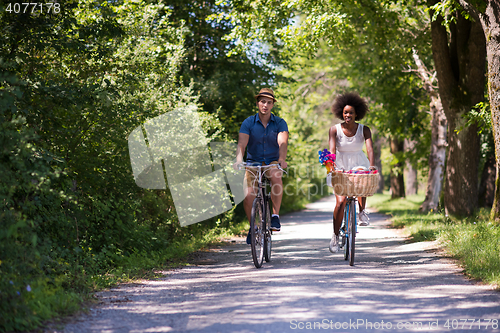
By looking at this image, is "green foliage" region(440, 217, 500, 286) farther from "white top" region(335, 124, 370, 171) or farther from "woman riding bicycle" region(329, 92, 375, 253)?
"white top" region(335, 124, 370, 171)

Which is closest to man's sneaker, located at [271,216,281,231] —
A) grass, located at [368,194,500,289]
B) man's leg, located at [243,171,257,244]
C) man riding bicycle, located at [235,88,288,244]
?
man riding bicycle, located at [235,88,288,244]

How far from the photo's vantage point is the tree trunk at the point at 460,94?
492 inches

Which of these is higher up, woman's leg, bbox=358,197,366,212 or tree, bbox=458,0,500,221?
tree, bbox=458,0,500,221

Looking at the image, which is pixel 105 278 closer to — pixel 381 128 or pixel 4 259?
pixel 4 259

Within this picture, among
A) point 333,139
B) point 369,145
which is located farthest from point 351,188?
point 333,139

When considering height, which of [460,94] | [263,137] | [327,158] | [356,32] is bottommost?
[327,158]

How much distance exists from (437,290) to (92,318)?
360cm

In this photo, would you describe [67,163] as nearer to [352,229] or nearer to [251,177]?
[251,177]

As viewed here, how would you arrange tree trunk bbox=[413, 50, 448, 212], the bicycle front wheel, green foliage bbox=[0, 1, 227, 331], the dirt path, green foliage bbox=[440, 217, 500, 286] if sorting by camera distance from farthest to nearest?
tree trunk bbox=[413, 50, 448, 212] < the bicycle front wheel < green foliage bbox=[440, 217, 500, 286] < green foliage bbox=[0, 1, 227, 331] < the dirt path

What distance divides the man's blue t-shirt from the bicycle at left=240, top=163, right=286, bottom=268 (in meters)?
0.27

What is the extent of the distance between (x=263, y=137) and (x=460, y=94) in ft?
23.4

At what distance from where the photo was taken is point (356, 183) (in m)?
7.32

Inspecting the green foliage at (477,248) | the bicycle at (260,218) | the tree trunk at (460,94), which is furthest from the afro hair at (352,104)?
the tree trunk at (460,94)

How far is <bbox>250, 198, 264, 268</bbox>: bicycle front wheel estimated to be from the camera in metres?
7.19
